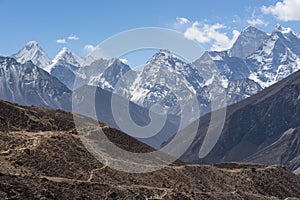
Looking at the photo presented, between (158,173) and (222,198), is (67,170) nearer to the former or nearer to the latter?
(158,173)

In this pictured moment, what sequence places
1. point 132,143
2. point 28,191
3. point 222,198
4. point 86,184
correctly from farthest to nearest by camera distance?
point 132,143 < point 222,198 < point 86,184 < point 28,191

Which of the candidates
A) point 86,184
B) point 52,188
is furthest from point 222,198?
point 52,188

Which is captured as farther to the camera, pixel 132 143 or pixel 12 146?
pixel 132 143

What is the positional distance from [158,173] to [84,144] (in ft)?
83.0

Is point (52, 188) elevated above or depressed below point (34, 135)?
below

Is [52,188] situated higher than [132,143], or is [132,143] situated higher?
[132,143]

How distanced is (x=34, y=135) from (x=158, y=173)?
40225 millimetres

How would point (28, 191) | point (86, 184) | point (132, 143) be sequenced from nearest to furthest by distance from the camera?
1. point (28, 191)
2. point (86, 184)
3. point (132, 143)

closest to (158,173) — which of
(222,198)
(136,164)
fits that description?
(136,164)

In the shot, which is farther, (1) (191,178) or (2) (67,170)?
(1) (191,178)

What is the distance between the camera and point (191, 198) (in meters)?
131

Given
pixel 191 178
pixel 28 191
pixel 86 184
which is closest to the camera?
pixel 28 191

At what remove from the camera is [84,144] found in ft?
518

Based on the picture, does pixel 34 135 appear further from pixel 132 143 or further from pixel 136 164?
pixel 132 143
